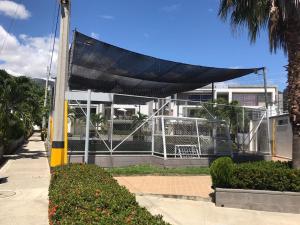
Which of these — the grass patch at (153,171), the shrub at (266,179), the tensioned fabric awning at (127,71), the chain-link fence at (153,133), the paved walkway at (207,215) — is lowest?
the paved walkway at (207,215)

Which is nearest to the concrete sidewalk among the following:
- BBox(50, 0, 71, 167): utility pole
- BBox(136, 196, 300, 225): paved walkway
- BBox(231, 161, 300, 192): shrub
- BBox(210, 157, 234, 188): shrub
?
BBox(50, 0, 71, 167): utility pole

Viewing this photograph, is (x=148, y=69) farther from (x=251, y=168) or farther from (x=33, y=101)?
(x=251, y=168)

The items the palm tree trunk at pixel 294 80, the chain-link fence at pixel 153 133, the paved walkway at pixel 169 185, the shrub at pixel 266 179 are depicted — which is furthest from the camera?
the chain-link fence at pixel 153 133

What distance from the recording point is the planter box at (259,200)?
8.68m

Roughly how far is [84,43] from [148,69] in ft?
12.7

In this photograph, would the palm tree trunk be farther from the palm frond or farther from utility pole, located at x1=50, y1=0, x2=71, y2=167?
utility pole, located at x1=50, y1=0, x2=71, y2=167

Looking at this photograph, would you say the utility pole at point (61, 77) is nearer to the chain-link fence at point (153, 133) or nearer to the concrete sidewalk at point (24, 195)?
the concrete sidewalk at point (24, 195)

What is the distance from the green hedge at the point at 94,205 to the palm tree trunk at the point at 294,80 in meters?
5.14

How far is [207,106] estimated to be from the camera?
58.4 feet

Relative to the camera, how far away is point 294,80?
9.69m

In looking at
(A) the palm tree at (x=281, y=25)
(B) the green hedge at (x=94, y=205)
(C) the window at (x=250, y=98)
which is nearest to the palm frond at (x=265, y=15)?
(A) the palm tree at (x=281, y=25)

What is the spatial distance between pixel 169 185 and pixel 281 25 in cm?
532

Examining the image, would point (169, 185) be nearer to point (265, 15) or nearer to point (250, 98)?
point (265, 15)

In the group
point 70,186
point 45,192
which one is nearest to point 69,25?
point 45,192
